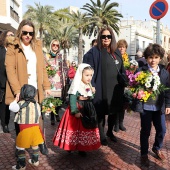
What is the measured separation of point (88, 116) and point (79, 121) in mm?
179

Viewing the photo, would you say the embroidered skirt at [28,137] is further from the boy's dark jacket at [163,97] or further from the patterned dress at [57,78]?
the patterned dress at [57,78]

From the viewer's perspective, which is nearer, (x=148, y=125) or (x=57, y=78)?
(x=148, y=125)

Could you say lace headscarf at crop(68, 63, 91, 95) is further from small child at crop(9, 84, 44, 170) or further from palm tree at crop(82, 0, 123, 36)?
palm tree at crop(82, 0, 123, 36)

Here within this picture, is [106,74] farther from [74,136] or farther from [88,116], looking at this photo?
[74,136]

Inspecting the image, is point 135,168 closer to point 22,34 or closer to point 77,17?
point 22,34

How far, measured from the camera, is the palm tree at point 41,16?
108 feet

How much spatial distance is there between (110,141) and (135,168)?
1.31 meters

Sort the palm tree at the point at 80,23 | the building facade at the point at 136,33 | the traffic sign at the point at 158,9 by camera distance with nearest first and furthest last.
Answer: the traffic sign at the point at 158,9
the palm tree at the point at 80,23
the building facade at the point at 136,33

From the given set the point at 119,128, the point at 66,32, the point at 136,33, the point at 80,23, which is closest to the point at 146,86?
the point at 119,128

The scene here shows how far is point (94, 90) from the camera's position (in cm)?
423

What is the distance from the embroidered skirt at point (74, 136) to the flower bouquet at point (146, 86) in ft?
3.11

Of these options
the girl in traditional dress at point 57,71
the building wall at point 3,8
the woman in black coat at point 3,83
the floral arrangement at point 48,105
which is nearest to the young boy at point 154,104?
the floral arrangement at point 48,105

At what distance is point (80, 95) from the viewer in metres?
4.05

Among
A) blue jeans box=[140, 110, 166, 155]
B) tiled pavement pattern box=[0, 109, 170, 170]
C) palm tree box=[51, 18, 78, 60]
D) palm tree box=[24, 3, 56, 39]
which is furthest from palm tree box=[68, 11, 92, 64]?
blue jeans box=[140, 110, 166, 155]
